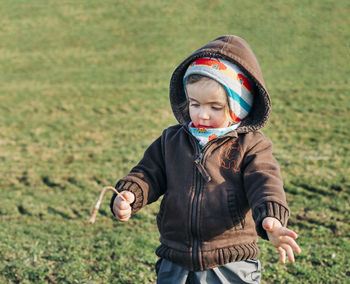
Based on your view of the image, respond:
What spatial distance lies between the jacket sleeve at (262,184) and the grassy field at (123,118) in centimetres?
190

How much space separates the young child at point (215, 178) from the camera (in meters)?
2.30

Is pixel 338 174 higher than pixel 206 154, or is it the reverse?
pixel 206 154

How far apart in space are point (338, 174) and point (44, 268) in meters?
4.43

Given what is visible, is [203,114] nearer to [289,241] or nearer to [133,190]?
[133,190]

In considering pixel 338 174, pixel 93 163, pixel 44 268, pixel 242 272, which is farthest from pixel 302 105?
pixel 242 272

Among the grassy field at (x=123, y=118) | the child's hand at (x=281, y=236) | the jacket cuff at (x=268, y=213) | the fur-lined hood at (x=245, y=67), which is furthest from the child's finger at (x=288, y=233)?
the grassy field at (x=123, y=118)

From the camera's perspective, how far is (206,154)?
7.72 ft

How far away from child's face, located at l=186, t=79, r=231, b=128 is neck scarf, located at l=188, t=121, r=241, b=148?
2 centimetres

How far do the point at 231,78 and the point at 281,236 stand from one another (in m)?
0.83

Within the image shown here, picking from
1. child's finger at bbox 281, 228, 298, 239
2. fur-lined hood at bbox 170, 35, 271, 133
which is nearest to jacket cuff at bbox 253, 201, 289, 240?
child's finger at bbox 281, 228, 298, 239

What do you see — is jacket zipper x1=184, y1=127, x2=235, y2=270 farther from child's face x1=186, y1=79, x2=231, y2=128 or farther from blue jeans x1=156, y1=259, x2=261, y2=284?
child's face x1=186, y1=79, x2=231, y2=128

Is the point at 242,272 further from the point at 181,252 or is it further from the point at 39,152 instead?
the point at 39,152

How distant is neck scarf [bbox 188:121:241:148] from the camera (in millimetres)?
2355

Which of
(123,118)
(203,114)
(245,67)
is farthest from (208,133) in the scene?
(123,118)
